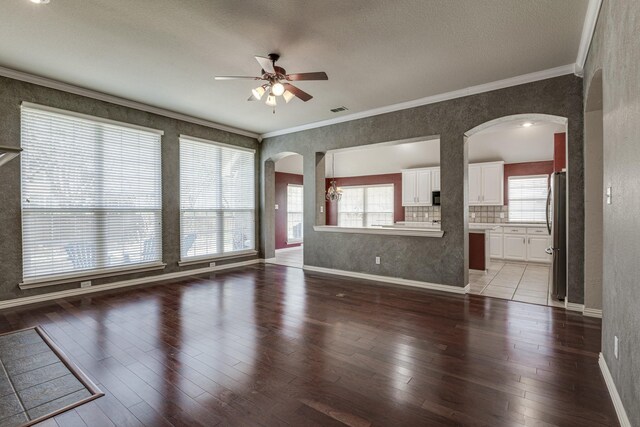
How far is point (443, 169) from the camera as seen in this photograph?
4750 millimetres

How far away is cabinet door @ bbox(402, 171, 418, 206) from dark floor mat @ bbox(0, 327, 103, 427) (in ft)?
27.8

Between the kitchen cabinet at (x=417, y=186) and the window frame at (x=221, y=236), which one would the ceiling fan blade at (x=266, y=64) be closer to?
the window frame at (x=221, y=236)

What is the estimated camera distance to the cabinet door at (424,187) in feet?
29.3

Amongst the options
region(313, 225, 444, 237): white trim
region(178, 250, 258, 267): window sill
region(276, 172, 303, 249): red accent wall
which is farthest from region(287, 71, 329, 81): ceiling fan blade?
region(276, 172, 303, 249): red accent wall

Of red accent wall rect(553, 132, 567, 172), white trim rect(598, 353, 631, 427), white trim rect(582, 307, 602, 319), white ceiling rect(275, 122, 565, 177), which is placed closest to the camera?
white trim rect(598, 353, 631, 427)

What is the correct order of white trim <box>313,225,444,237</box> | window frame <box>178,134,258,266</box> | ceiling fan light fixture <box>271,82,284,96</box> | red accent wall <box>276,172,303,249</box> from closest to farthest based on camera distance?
ceiling fan light fixture <box>271,82,284,96</box>, white trim <box>313,225,444,237</box>, window frame <box>178,134,258,266</box>, red accent wall <box>276,172,303,249</box>

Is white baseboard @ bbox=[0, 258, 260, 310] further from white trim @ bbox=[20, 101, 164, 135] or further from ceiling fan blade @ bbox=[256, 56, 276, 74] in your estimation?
ceiling fan blade @ bbox=[256, 56, 276, 74]

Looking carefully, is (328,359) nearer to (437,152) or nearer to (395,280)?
(395,280)

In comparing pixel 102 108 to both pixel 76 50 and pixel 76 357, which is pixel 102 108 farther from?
pixel 76 357

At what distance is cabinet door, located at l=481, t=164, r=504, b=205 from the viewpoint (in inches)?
307

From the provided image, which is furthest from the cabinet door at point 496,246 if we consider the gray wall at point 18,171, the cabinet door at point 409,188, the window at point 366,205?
the gray wall at point 18,171

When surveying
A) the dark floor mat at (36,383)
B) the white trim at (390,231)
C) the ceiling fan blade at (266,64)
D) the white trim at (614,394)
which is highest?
the ceiling fan blade at (266,64)

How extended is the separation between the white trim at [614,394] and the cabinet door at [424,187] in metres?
6.77

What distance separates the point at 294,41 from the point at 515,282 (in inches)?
198
